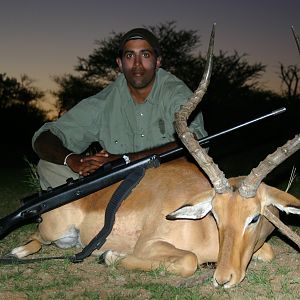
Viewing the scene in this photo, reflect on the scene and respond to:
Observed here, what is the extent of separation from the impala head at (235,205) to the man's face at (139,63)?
174 centimetres

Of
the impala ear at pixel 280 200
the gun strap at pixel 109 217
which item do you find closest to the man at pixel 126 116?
the gun strap at pixel 109 217

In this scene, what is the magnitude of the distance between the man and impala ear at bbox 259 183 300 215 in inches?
66.6

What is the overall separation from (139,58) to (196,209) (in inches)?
86.6

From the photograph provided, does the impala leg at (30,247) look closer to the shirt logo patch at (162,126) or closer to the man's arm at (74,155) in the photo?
the man's arm at (74,155)

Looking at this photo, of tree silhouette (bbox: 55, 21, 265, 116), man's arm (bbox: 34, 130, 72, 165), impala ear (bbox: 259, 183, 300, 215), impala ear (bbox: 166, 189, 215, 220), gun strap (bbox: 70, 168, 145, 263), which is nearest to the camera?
impala ear (bbox: 259, 183, 300, 215)

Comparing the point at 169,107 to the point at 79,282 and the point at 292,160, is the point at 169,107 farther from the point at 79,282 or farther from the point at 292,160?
the point at 292,160

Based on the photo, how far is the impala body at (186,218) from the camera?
140 inches

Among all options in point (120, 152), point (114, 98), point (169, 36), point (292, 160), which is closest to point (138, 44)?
point (114, 98)

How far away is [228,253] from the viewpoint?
11.2 ft

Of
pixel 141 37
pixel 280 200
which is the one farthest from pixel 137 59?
pixel 280 200

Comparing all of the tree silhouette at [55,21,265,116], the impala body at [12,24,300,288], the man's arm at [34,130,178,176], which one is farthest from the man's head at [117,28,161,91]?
the tree silhouette at [55,21,265,116]

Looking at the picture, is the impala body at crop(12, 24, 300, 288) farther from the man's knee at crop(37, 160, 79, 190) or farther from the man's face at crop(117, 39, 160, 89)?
the man's face at crop(117, 39, 160, 89)

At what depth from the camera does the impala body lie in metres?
3.56

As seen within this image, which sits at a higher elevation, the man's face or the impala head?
the man's face
